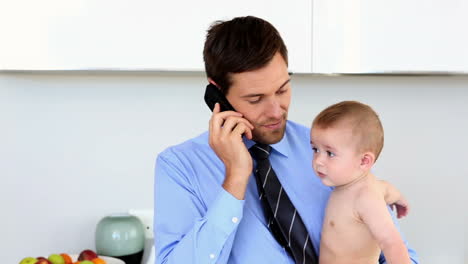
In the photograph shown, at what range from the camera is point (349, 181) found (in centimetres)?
151

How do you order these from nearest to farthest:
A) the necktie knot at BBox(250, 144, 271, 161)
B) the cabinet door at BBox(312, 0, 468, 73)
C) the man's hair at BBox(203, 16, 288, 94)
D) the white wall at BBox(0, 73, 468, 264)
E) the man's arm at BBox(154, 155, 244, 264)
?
the man's arm at BBox(154, 155, 244, 264) < the man's hair at BBox(203, 16, 288, 94) < the necktie knot at BBox(250, 144, 271, 161) < the cabinet door at BBox(312, 0, 468, 73) < the white wall at BBox(0, 73, 468, 264)

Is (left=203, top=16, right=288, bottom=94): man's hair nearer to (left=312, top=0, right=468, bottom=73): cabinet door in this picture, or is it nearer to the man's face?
the man's face

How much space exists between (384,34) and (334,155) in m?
0.70

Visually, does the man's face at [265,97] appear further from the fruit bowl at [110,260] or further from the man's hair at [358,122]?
the fruit bowl at [110,260]

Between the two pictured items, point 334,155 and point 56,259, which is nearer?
→ point 334,155

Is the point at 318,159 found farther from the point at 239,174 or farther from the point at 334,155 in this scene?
the point at 239,174

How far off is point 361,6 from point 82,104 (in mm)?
1040

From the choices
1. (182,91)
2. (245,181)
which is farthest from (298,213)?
(182,91)

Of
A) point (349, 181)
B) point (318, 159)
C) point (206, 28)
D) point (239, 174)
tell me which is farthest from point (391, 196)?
point (206, 28)

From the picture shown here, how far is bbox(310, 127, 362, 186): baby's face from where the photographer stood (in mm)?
1455

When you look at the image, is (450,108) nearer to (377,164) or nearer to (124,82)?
(377,164)

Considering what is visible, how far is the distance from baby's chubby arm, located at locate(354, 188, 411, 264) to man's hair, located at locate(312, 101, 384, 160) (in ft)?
0.37

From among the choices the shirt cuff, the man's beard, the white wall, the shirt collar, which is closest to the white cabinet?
the white wall

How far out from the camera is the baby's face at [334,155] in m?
1.46
